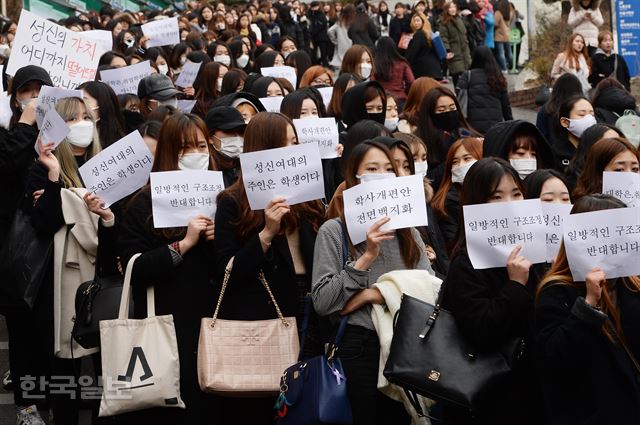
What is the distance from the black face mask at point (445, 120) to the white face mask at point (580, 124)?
34.6 inches

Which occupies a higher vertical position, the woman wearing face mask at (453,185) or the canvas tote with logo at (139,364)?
the woman wearing face mask at (453,185)

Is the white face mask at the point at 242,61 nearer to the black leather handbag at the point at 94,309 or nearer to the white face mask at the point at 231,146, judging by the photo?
the white face mask at the point at 231,146

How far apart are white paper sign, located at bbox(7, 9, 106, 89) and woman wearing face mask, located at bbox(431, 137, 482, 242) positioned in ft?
11.9

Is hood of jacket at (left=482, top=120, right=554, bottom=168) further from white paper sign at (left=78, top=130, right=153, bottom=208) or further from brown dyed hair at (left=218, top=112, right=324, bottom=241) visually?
white paper sign at (left=78, top=130, right=153, bottom=208)

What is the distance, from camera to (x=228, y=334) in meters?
5.20

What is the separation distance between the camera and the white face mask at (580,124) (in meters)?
8.18

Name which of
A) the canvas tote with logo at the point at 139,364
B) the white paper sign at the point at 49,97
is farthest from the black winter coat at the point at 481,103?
the canvas tote with logo at the point at 139,364

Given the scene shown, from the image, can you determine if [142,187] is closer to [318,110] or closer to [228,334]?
[228,334]

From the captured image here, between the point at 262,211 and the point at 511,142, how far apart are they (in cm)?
178

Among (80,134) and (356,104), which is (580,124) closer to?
(356,104)

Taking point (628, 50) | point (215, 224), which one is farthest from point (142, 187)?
point (628, 50)

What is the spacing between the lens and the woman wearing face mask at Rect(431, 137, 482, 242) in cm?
649

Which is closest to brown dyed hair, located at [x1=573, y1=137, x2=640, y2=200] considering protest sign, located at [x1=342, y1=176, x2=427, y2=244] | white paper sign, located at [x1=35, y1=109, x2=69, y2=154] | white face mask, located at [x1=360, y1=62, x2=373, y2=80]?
protest sign, located at [x1=342, y1=176, x2=427, y2=244]

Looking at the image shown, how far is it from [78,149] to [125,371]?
2051mm
